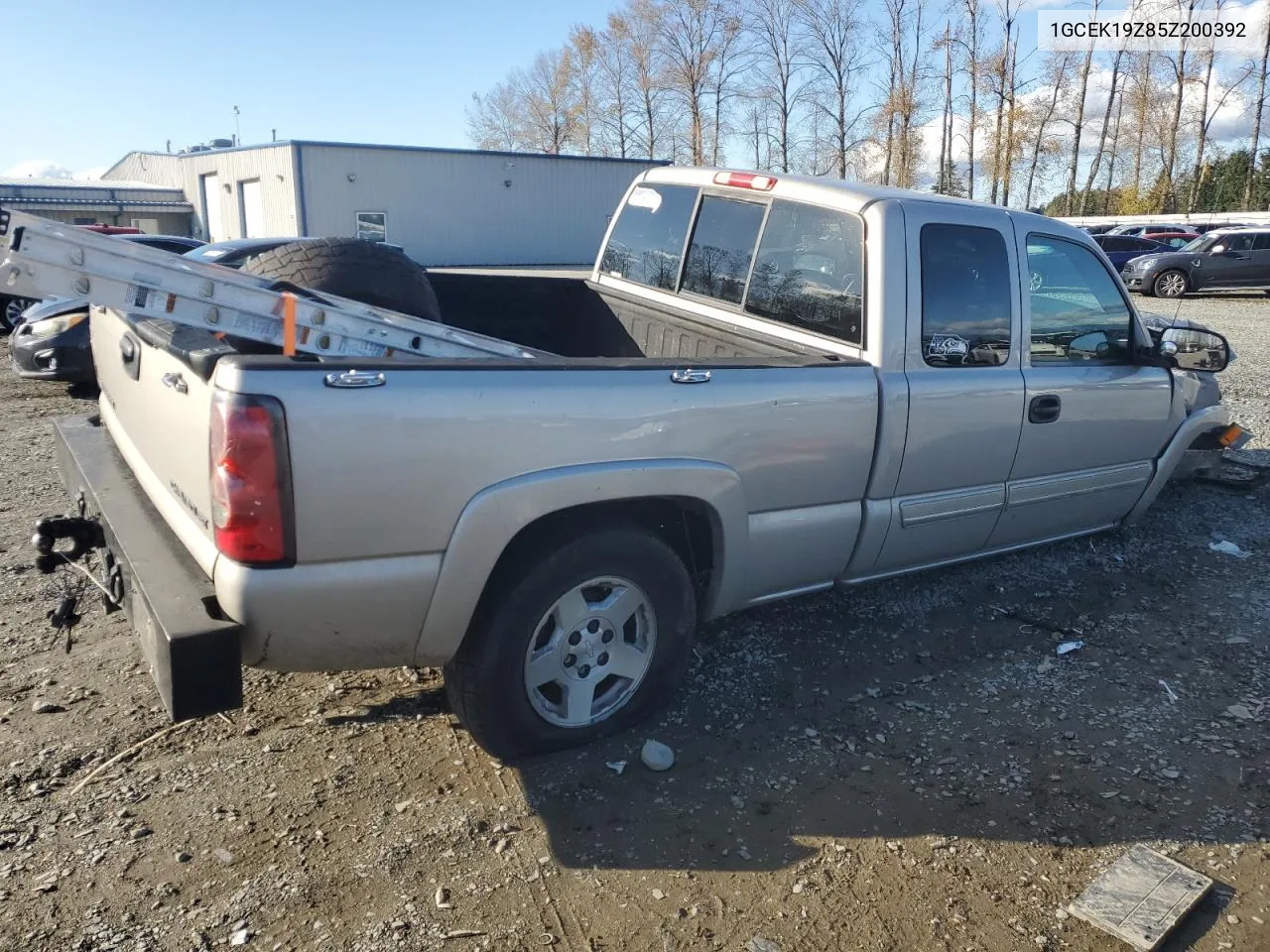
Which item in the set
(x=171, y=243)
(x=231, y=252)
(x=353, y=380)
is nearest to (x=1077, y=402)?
(x=353, y=380)

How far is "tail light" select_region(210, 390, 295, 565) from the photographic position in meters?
2.45

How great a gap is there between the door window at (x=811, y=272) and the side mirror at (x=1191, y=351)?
1.91 meters

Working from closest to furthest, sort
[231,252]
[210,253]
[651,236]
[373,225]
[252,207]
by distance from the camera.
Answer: [651,236] → [210,253] → [231,252] → [373,225] → [252,207]

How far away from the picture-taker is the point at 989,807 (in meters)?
3.17

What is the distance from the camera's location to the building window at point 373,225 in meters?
34.7

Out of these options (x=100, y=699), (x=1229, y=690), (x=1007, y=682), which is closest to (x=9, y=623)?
(x=100, y=699)

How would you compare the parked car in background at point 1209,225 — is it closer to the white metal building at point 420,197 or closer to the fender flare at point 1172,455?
the white metal building at point 420,197

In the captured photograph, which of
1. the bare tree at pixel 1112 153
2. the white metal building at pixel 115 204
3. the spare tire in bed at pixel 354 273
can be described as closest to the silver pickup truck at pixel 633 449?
the spare tire in bed at pixel 354 273

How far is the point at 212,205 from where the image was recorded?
4103 centimetres

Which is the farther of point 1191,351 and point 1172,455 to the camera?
point 1172,455

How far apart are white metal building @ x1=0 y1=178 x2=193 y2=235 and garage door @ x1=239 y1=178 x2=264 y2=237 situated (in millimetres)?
7751

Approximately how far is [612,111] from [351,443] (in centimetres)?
6081

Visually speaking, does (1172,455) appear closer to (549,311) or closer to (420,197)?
(549,311)

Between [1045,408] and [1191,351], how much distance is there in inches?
53.4
